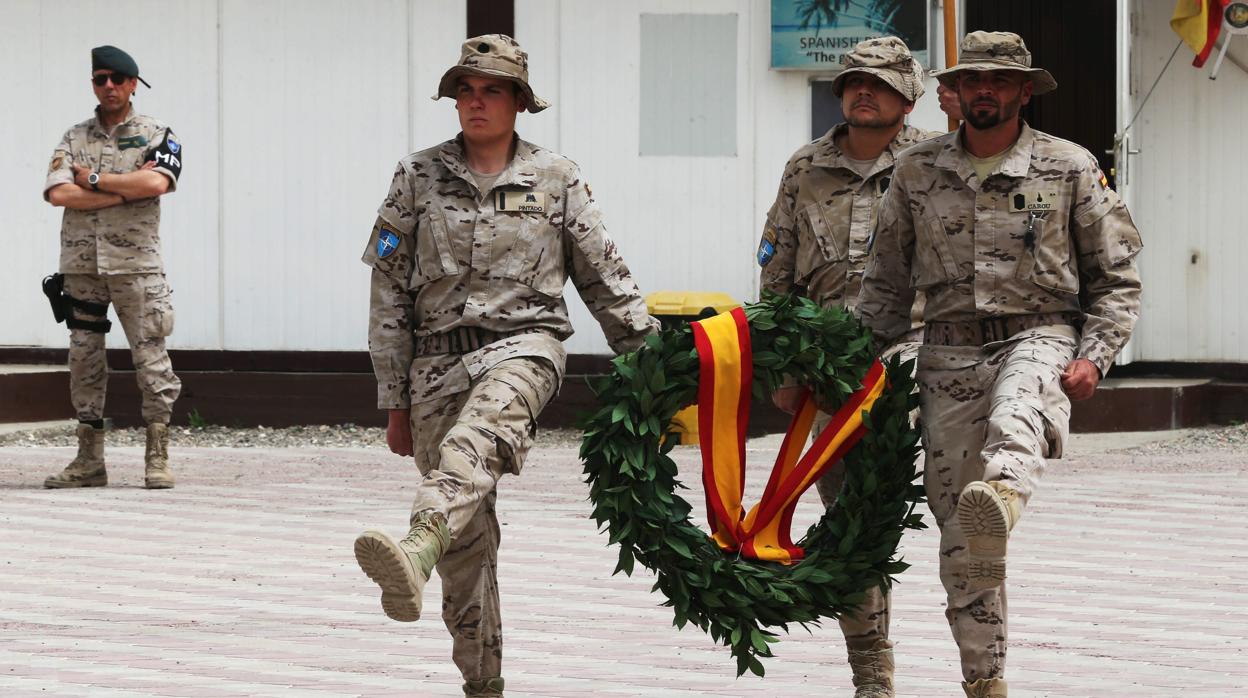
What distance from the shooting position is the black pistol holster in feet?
38.8

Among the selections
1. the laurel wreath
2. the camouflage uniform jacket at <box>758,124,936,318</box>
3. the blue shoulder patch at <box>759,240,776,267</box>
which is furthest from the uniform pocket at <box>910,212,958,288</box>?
the blue shoulder patch at <box>759,240,776,267</box>

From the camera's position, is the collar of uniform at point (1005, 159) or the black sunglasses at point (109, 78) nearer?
Answer: the collar of uniform at point (1005, 159)

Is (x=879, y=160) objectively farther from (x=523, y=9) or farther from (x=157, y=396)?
(x=523, y=9)

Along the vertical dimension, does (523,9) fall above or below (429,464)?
above

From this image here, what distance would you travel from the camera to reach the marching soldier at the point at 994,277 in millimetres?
6152

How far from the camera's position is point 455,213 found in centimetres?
655

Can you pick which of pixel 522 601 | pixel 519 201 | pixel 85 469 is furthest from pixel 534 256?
pixel 85 469

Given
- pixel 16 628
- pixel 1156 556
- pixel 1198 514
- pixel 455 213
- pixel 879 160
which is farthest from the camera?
pixel 1198 514

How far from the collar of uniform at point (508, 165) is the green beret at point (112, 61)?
538cm

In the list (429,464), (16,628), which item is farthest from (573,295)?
(429,464)

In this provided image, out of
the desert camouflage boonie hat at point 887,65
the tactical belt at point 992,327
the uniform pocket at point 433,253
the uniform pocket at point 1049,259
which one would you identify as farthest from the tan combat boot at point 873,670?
the desert camouflage boonie hat at point 887,65

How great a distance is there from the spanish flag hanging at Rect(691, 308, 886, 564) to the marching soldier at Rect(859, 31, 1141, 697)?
267 millimetres

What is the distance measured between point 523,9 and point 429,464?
29.9 feet

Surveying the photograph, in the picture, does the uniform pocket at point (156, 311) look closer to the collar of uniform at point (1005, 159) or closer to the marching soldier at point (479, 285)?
the marching soldier at point (479, 285)
